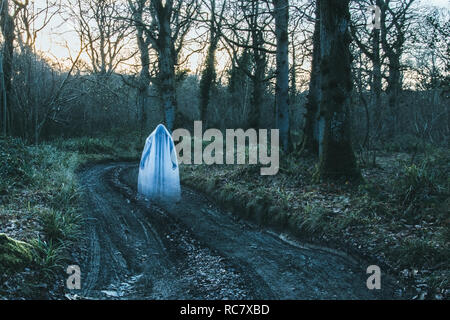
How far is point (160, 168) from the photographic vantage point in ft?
29.7

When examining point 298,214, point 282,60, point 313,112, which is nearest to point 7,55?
point 282,60

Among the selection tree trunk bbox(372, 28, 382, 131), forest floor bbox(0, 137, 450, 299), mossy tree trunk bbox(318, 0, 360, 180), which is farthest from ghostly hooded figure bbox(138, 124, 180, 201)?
tree trunk bbox(372, 28, 382, 131)

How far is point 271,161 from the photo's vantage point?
10.9 m

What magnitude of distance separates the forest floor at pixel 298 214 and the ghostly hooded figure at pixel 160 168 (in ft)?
2.29

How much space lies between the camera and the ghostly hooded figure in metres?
8.94

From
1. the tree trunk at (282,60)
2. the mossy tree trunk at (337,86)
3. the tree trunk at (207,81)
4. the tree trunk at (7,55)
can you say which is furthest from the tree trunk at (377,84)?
the tree trunk at (7,55)

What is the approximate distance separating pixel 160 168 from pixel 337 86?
4.77m

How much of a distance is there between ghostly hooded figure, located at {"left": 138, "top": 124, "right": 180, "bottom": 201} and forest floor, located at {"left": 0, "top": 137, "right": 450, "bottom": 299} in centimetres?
70

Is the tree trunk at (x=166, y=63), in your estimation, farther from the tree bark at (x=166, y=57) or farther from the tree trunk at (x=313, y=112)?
the tree trunk at (x=313, y=112)

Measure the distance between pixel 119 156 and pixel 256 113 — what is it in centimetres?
834

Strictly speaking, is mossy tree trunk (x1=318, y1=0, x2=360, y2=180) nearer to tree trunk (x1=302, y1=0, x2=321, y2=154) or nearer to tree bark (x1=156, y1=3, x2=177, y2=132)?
tree trunk (x1=302, y1=0, x2=321, y2=154)
